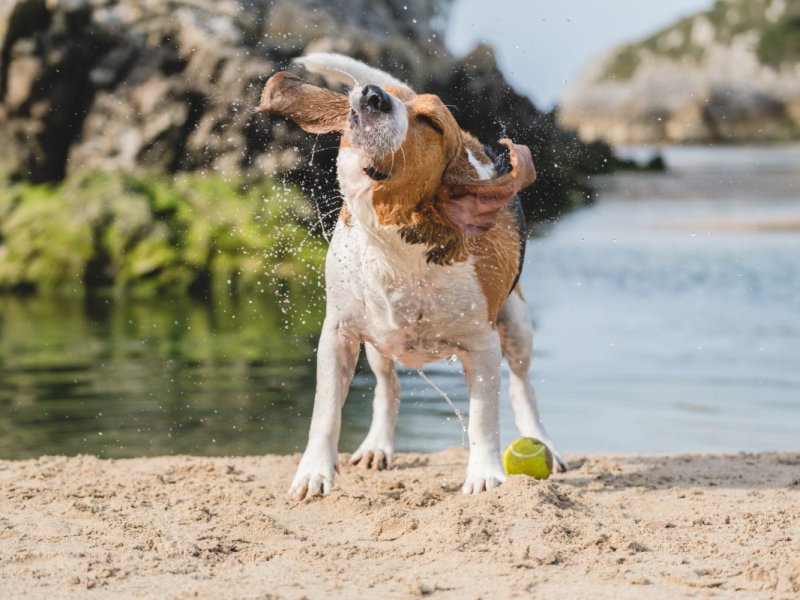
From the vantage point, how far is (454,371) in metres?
10.4

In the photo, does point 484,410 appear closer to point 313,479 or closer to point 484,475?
point 484,475

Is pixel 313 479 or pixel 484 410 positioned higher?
pixel 484 410

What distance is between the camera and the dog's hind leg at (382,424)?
6594 mm

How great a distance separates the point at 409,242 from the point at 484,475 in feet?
4.10

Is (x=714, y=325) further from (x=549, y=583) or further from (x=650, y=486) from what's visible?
(x=549, y=583)

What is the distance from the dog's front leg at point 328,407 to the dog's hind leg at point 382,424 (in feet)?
2.69

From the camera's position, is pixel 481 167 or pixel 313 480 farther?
pixel 313 480

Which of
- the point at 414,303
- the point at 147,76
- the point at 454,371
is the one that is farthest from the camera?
the point at 147,76

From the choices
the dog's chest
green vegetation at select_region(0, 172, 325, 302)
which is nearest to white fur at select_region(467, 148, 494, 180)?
the dog's chest

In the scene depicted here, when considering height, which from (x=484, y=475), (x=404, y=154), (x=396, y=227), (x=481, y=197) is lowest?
(x=484, y=475)

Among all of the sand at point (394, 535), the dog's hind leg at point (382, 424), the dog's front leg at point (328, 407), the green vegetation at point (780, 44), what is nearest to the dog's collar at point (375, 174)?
the dog's front leg at point (328, 407)

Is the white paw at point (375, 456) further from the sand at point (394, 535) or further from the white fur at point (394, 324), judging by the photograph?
the white fur at point (394, 324)

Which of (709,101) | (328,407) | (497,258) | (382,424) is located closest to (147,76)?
(382,424)

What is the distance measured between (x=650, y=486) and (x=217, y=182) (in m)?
12.8
